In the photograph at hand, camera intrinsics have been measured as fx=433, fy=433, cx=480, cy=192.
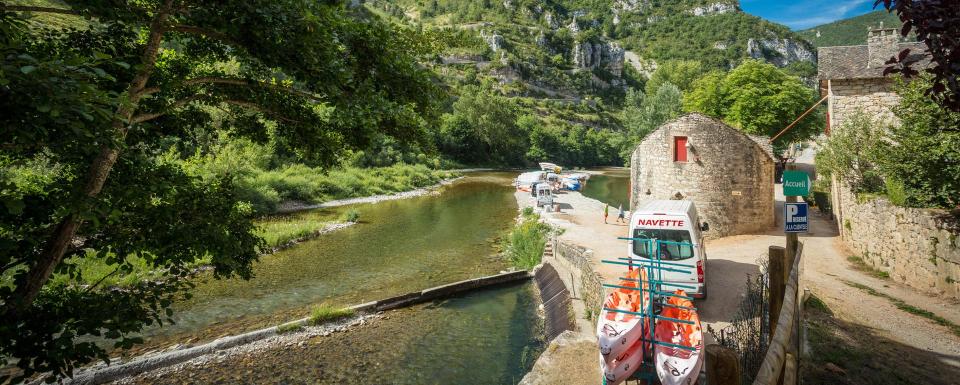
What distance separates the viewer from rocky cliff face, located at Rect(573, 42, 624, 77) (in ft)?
486

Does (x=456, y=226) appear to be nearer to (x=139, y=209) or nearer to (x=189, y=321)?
(x=189, y=321)

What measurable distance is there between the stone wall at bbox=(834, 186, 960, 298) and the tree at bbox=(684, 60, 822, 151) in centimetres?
1978

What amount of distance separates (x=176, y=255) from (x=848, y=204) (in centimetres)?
1783

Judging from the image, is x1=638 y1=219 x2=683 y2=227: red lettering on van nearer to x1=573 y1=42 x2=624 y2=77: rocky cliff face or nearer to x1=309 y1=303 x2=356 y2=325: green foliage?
x1=309 y1=303 x2=356 y2=325: green foliage

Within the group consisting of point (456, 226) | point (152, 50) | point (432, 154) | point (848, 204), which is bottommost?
point (456, 226)

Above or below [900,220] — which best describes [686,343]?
below

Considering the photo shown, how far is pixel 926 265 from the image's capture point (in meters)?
9.15

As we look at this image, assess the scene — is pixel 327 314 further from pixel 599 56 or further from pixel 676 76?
pixel 599 56

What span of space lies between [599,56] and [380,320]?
15771 centimetres

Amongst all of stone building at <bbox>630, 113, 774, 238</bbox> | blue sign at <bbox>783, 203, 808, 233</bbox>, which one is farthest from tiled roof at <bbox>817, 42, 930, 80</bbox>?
blue sign at <bbox>783, 203, 808, 233</bbox>

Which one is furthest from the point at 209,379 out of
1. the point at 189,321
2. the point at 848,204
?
the point at 848,204

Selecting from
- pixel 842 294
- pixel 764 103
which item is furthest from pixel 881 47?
pixel 764 103

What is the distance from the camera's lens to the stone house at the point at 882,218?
868 centimetres

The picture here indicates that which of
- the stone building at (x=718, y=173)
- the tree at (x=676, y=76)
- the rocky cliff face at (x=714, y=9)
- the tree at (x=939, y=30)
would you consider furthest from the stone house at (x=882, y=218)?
the rocky cliff face at (x=714, y=9)
